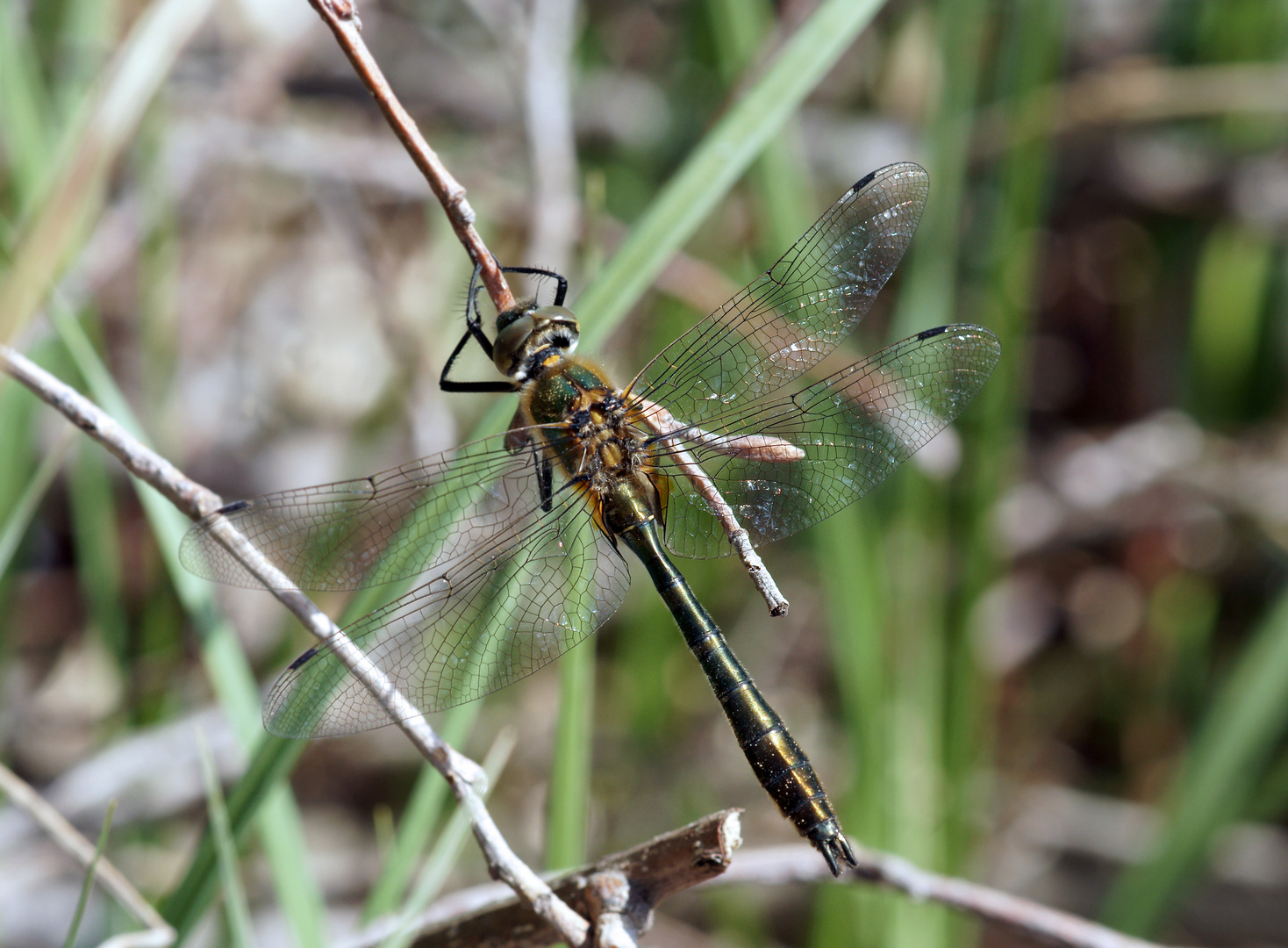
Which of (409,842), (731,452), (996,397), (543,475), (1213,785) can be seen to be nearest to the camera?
(409,842)

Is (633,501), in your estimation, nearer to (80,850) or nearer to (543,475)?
(543,475)

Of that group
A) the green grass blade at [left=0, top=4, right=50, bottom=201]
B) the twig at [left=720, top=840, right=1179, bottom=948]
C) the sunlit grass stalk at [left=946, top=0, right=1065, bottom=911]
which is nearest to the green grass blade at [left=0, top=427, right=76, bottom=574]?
the green grass blade at [left=0, top=4, right=50, bottom=201]

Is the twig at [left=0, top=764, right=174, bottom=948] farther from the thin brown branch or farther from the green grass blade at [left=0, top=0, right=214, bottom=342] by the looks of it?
the thin brown branch

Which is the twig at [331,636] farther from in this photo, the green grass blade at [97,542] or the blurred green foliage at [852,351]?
the green grass blade at [97,542]

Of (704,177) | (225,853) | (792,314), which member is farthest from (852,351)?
(225,853)

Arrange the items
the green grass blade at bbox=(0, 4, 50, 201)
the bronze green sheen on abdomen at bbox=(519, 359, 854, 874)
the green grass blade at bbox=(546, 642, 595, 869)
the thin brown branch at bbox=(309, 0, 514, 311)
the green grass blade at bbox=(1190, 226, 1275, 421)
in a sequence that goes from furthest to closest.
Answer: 1. the green grass blade at bbox=(1190, 226, 1275, 421)
2. the green grass blade at bbox=(0, 4, 50, 201)
3. the bronze green sheen on abdomen at bbox=(519, 359, 854, 874)
4. the green grass blade at bbox=(546, 642, 595, 869)
5. the thin brown branch at bbox=(309, 0, 514, 311)

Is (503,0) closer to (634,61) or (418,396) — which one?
(634,61)
